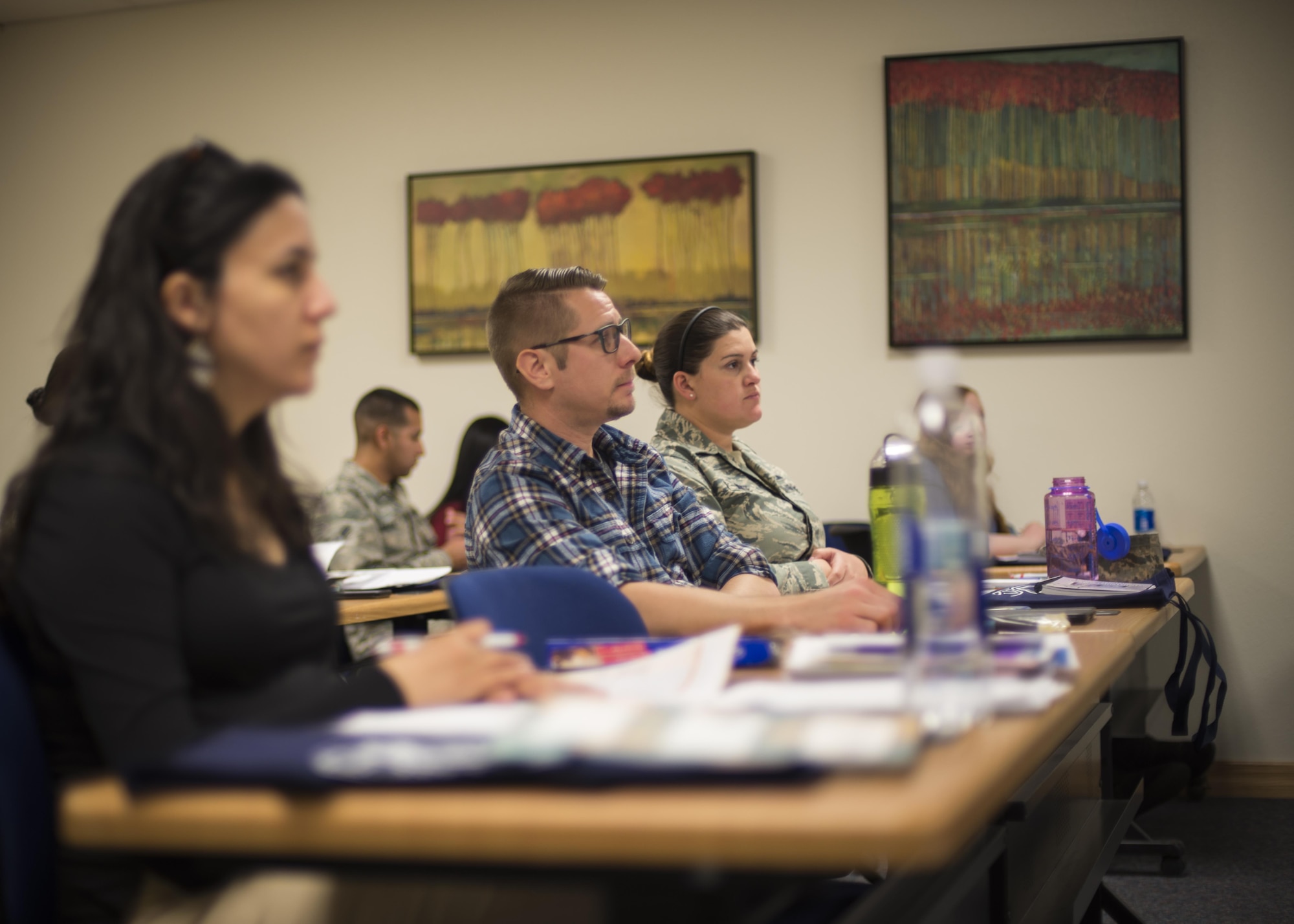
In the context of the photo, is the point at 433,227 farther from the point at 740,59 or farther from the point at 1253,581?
the point at 1253,581

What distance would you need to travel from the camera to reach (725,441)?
2.94 m

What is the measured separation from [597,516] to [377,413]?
8.10 ft

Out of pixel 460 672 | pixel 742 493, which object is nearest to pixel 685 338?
pixel 742 493

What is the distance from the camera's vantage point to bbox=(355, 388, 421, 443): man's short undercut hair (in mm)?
4371

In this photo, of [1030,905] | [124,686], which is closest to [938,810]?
[124,686]

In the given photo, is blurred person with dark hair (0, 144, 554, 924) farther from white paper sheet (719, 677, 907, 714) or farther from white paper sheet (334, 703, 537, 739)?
white paper sheet (719, 677, 907, 714)

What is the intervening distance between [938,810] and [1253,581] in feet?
12.8

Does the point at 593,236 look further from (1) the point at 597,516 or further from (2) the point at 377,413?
(1) the point at 597,516

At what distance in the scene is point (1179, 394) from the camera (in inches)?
164

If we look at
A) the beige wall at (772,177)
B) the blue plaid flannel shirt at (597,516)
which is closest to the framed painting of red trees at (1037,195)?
the beige wall at (772,177)

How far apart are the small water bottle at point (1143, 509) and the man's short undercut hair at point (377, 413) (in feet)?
8.41

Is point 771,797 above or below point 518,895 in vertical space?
above

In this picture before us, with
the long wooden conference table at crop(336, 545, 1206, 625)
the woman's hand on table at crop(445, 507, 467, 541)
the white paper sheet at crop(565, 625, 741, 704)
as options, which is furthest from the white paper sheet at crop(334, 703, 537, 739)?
the woman's hand on table at crop(445, 507, 467, 541)

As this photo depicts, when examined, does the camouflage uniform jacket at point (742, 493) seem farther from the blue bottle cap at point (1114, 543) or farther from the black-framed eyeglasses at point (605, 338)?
the blue bottle cap at point (1114, 543)
